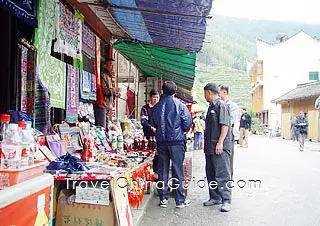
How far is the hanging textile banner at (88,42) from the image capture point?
6.96 metres

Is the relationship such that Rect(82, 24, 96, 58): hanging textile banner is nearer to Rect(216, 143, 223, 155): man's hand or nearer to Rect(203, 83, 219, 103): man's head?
Rect(203, 83, 219, 103): man's head

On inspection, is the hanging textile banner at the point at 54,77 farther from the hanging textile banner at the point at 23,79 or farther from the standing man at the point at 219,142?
the standing man at the point at 219,142

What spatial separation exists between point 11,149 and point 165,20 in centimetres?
446

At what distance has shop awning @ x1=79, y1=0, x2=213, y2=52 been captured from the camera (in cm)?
558

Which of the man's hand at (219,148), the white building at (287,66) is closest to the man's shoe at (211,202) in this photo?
the man's hand at (219,148)

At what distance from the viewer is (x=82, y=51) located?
271 inches

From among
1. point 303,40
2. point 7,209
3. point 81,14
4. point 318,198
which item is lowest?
point 318,198

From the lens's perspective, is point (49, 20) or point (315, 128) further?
point (315, 128)

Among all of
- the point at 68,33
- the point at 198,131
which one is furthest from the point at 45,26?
the point at 198,131

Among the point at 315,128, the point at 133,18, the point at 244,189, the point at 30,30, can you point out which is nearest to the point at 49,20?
the point at 30,30

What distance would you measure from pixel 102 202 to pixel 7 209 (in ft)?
5.35

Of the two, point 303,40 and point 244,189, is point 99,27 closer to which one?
point 244,189

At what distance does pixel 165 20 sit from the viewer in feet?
21.8

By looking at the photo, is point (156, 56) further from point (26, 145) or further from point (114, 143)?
point (26, 145)
